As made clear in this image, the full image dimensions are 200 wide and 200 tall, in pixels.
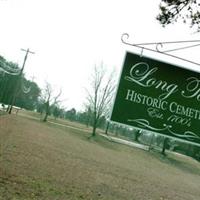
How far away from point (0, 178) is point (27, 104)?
113221mm

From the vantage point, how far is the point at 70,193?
1282 centimetres

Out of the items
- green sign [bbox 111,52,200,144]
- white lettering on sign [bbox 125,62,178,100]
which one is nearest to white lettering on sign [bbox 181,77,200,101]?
green sign [bbox 111,52,200,144]

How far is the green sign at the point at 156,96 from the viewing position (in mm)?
6039

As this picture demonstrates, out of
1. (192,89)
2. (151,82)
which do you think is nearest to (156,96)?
(151,82)

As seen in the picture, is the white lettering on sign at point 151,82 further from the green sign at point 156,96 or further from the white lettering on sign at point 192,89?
the white lettering on sign at point 192,89

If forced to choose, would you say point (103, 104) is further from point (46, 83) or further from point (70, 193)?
point (70, 193)

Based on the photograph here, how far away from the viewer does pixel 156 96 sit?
6.06m

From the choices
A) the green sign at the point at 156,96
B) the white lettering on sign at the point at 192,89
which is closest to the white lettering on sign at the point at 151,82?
the green sign at the point at 156,96

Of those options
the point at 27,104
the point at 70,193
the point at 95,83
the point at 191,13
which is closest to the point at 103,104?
the point at 95,83

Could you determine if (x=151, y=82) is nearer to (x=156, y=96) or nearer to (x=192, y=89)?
(x=156, y=96)

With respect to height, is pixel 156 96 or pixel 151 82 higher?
pixel 151 82

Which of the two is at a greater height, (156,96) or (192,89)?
(192,89)

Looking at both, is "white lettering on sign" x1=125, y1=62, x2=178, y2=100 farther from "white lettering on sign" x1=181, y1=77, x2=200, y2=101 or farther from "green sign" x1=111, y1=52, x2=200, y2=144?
"white lettering on sign" x1=181, y1=77, x2=200, y2=101


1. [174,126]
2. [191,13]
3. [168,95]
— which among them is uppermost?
[191,13]
